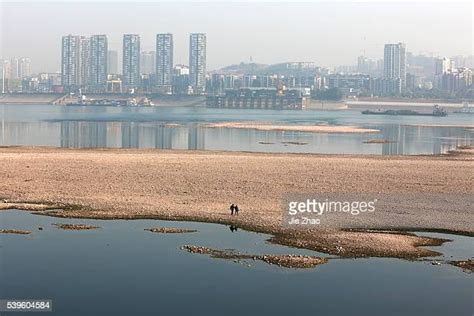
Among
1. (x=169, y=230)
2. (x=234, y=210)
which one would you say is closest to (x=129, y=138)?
(x=234, y=210)

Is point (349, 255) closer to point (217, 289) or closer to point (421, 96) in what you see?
point (217, 289)

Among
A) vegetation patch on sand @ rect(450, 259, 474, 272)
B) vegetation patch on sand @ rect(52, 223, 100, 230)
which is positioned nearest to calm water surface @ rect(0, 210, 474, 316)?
vegetation patch on sand @ rect(450, 259, 474, 272)

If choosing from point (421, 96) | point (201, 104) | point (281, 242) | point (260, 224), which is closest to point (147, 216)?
point (260, 224)

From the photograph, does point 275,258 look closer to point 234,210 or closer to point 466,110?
point 234,210

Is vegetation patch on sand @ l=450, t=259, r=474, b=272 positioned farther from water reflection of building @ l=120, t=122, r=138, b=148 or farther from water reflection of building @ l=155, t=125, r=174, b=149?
water reflection of building @ l=120, t=122, r=138, b=148

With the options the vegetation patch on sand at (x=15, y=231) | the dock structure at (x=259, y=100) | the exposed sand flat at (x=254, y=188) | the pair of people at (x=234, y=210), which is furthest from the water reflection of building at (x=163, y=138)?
the dock structure at (x=259, y=100)

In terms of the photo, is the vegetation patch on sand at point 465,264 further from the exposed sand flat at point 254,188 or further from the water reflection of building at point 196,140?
the water reflection of building at point 196,140
